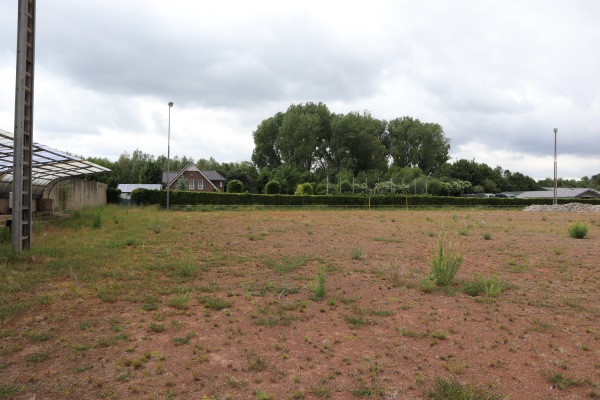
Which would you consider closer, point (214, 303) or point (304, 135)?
point (214, 303)

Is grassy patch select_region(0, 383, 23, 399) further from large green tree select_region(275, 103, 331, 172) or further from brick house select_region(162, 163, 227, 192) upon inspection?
large green tree select_region(275, 103, 331, 172)

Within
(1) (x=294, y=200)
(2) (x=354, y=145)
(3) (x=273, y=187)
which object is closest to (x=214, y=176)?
(3) (x=273, y=187)

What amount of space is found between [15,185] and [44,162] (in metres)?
5.96

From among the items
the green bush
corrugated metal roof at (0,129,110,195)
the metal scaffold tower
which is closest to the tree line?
the green bush

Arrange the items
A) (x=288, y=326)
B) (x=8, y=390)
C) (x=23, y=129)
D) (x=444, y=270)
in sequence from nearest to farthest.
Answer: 1. (x=8, y=390)
2. (x=288, y=326)
3. (x=444, y=270)
4. (x=23, y=129)

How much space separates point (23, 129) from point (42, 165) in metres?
6.61

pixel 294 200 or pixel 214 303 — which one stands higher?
pixel 294 200

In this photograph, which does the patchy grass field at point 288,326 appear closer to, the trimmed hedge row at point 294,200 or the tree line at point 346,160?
the trimmed hedge row at point 294,200

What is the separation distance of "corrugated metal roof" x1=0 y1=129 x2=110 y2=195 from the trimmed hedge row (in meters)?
15.1

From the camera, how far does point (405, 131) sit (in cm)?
8319

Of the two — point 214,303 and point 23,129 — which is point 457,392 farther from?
point 23,129

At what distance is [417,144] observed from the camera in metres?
83.1

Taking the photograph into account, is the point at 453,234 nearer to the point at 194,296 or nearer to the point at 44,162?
the point at 194,296

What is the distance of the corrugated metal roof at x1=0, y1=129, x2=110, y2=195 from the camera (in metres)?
12.0
